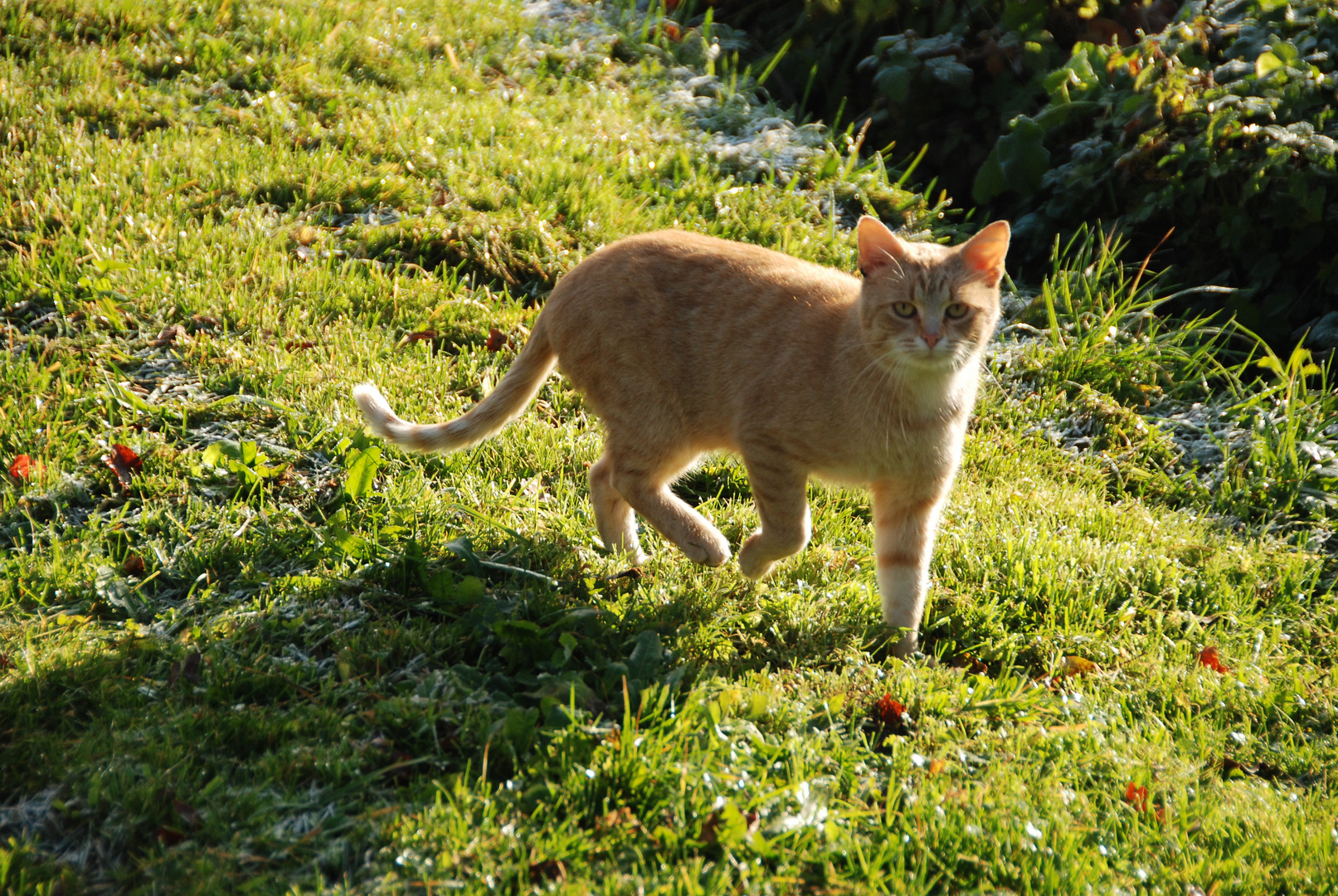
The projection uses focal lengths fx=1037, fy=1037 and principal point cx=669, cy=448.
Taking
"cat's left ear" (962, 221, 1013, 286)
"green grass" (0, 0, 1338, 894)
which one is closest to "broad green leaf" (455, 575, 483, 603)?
"green grass" (0, 0, 1338, 894)

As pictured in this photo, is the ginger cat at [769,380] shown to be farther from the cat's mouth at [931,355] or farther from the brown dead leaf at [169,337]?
the brown dead leaf at [169,337]

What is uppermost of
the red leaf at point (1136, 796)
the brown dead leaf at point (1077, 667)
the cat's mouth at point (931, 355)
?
the cat's mouth at point (931, 355)

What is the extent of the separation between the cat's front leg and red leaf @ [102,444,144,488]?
278cm

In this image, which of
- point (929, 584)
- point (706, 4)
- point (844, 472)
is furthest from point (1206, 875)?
point (706, 4)

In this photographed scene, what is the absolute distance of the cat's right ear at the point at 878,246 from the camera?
355cm

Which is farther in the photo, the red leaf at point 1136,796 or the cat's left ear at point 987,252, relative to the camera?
the cat's left ear at point 987,252

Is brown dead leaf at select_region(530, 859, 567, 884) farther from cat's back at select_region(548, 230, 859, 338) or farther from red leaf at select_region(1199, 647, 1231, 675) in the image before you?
red leaf at select_region(1199, 647, 1231, 675)

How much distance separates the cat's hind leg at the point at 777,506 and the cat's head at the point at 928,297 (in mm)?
524

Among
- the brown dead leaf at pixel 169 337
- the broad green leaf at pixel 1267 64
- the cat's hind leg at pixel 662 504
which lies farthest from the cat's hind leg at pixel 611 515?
the broad green leaf at pixel 1267 64

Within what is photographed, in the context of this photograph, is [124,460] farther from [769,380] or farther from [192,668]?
[769,380]

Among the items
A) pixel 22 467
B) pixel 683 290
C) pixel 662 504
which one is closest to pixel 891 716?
pixel 662 504

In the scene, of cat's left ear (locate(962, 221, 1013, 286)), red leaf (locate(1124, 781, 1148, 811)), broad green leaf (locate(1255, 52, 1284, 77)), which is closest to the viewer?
red leaf (locate(1124, 781, 1148, 811))

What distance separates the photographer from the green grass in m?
2.60

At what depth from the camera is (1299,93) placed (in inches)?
211
